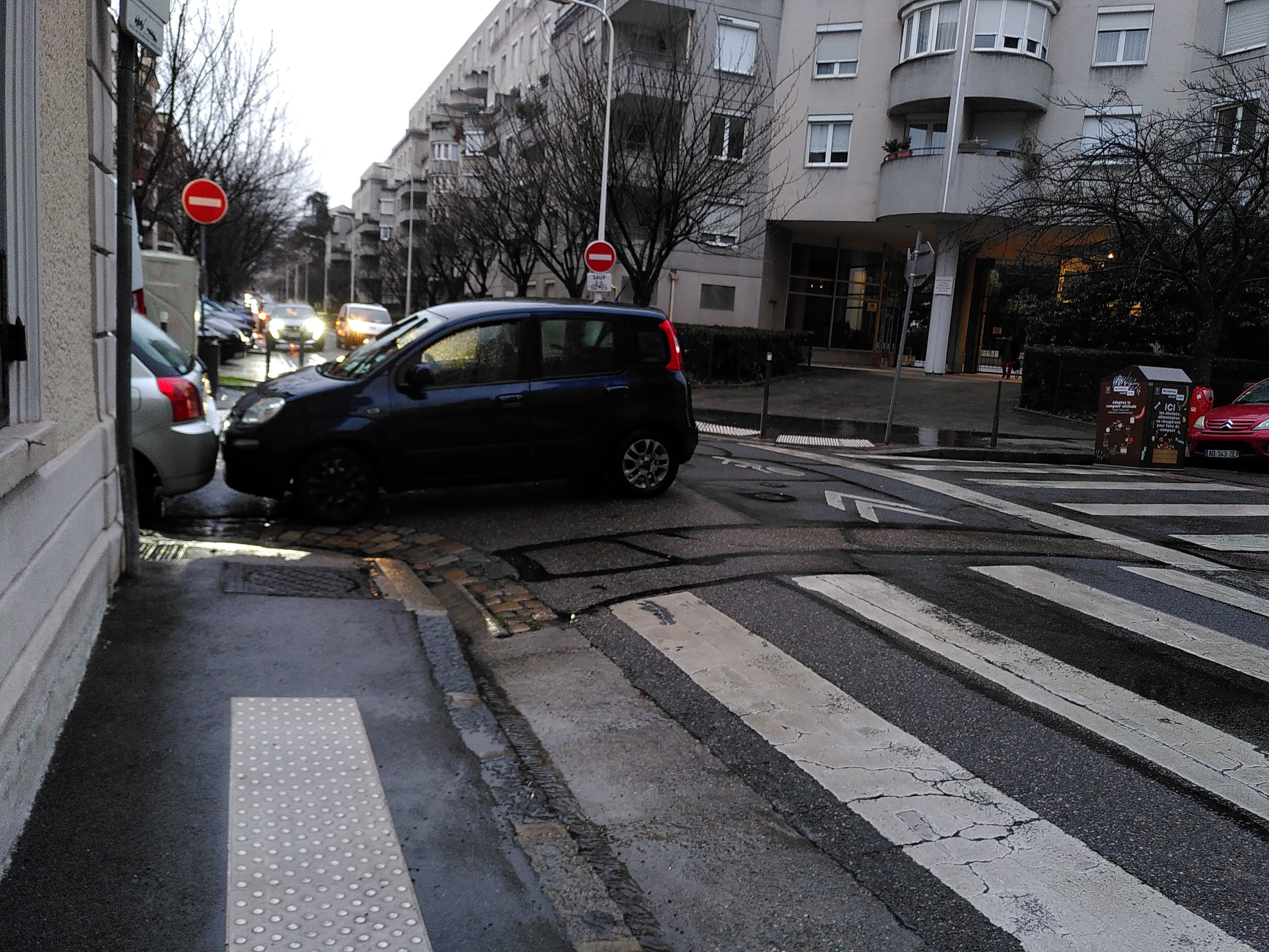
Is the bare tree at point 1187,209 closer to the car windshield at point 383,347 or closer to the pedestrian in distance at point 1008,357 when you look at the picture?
the pedestrian in distance at point 1008,357

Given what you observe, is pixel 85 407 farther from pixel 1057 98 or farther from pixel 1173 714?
pixel 1057 98

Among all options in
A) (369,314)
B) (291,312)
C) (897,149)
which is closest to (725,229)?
(897,149)

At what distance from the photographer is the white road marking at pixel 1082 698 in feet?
13.5

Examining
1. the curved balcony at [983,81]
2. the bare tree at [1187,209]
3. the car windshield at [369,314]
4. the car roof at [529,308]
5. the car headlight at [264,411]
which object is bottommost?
the car headlight at [264,411]

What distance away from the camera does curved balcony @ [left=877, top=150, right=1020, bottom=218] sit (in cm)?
2925

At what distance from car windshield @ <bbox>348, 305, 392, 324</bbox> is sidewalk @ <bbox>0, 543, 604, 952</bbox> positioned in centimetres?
3179

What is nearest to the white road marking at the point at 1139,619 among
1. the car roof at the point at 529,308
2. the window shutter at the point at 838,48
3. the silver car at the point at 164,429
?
the car roof at the point at 529,308

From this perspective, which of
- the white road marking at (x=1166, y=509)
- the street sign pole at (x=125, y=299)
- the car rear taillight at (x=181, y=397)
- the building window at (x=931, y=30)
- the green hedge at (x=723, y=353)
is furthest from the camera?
the building window at (x=931, y=30)

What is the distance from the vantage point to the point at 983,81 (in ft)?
96.4

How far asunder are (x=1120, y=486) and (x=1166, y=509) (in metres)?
1.61

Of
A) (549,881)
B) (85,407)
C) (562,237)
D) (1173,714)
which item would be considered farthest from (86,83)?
(562,237)

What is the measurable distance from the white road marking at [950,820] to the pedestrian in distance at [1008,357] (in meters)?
26.1

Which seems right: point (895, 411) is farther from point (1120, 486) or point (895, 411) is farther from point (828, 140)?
point (828, 140)

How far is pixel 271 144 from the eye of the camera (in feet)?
113
